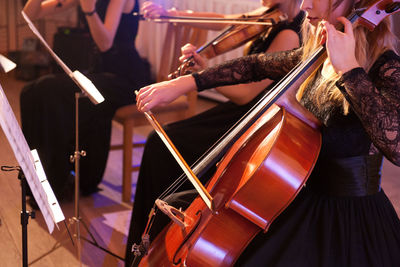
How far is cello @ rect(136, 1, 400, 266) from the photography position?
1052 millimetres

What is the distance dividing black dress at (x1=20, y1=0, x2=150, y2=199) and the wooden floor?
0.14 meters

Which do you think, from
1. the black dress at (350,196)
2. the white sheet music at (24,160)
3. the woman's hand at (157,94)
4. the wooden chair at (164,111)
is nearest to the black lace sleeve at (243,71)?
the woman's hand at (157,94)

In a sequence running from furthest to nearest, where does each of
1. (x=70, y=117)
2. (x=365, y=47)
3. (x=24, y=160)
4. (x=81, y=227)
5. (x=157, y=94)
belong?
(x=70, y=117) < (x=81, y=227) < (x=157, y=94) < (x=365, y=47) < (x=24, y=160)

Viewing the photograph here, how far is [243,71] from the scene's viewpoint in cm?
151

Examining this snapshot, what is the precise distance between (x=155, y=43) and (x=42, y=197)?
13.4 ft

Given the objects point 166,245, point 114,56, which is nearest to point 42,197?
point 166,245

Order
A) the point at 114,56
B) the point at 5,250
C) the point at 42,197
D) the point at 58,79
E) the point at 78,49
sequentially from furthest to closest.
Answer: the point at 78,49 → the point at 114,56 → the point at 58,79 → the point at 5,250 → the point at 42,197

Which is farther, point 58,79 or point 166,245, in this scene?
point 58,79

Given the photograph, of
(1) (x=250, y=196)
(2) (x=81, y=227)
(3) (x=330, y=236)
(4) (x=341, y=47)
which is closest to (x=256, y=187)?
(1) (x=250, y=196)

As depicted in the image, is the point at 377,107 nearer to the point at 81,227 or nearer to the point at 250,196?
the point at 250,196

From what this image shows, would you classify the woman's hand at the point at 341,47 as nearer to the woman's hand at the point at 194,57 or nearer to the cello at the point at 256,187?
the cello at the point at 256,187

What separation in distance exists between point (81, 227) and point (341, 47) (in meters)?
1.50

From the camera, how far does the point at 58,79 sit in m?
2.39

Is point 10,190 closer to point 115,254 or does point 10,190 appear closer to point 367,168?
point 115,254
